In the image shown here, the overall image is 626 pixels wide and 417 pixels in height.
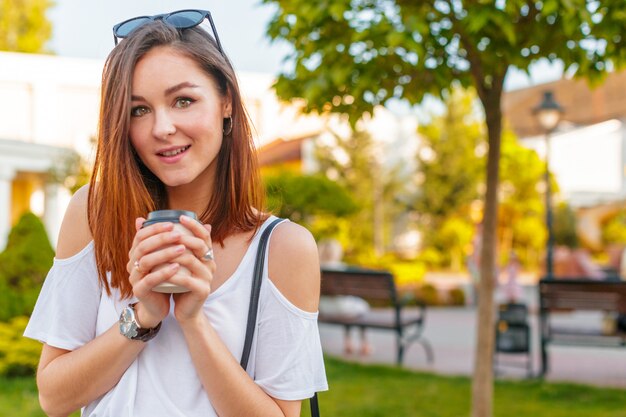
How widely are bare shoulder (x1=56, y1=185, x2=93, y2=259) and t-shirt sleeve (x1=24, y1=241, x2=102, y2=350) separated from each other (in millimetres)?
15

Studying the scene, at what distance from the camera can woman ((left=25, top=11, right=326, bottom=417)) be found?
4.60 ft

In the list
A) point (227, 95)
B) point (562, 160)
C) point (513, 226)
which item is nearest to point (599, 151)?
point (562, 160)

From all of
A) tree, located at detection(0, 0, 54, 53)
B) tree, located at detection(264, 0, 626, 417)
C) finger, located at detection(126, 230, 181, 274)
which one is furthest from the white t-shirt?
tree, located at detection(0, 0, 54, 53)

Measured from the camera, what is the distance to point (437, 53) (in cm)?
476

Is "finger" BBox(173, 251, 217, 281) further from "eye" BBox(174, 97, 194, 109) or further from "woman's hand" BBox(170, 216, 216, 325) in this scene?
"eye" BBox(174, 97, 194, 109)

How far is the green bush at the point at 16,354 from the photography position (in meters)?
7.09

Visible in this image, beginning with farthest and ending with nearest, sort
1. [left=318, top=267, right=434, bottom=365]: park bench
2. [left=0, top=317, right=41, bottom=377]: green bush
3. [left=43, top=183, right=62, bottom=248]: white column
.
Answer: [left=43, top=183, right=62, bottom=248]: white column, [left=318, top=267, right=434, bottom=365]: park bench, [left=0, top=317, right=41, bottom=377]: green bush

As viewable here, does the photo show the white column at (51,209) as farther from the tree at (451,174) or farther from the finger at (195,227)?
the finger at (195,227)

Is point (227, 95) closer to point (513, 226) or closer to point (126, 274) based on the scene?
point (126, 274)

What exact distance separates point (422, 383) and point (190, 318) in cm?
624

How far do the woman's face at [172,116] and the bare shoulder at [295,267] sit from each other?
208 mm

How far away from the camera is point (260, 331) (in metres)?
1.45

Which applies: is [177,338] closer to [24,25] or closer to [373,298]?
[373,298]

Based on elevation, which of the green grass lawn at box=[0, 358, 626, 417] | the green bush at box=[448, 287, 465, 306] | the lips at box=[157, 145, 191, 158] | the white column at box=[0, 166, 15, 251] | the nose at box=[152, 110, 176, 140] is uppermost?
the white column at box=[0, 166, 15, 251]
